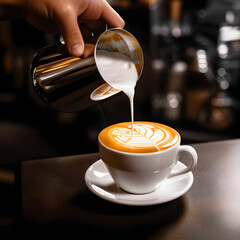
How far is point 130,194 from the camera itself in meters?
0.72

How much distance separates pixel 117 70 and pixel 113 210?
0.32 m

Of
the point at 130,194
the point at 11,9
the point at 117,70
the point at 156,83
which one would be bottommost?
the point at 156,83

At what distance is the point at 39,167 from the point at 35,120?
3.68 ft

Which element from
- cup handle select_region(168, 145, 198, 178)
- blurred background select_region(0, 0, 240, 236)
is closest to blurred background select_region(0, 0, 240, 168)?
blurred background select_region(0, 0, 240, 236)

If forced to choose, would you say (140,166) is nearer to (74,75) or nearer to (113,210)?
(113,210)

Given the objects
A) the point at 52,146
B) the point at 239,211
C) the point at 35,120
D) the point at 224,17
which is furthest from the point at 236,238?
the point at 224,17

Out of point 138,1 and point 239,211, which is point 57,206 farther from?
point 138,1

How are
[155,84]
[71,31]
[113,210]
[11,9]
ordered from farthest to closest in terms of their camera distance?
[155,84] → [11,9] → [71,31] → [113,210]

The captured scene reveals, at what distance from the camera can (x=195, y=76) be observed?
2.23 meters

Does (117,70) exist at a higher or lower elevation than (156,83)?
higher

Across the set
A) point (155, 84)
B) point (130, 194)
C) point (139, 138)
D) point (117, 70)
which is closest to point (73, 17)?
point (117, 70)

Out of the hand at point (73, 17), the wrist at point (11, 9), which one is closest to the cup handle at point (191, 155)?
the hand at point (73, 17)

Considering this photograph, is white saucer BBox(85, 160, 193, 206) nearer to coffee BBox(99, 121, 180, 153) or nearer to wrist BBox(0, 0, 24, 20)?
coffee BBox(99, 121, 180, 153)

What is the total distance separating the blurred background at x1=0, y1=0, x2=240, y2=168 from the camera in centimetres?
186
